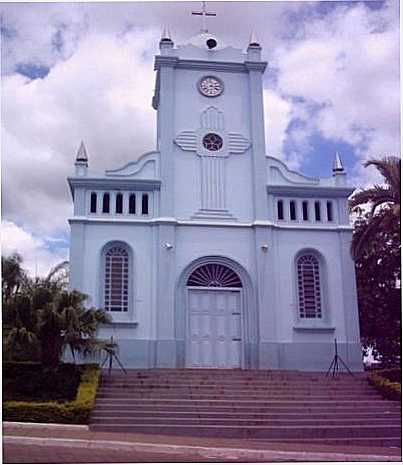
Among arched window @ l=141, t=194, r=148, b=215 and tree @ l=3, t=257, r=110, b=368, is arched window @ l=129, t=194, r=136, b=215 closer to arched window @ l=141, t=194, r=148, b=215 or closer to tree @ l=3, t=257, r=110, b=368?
arched window @ l=141, t=194, r=148, b=215

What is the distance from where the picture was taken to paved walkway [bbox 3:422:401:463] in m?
10.9

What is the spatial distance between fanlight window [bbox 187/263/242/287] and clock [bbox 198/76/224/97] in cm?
557

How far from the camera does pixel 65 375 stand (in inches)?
616

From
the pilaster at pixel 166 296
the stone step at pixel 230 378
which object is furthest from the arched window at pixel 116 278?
the stone step at pixel 230 378

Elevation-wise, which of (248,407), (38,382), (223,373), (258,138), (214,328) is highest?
(258,138)

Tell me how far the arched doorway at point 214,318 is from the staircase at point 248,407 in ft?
5.35

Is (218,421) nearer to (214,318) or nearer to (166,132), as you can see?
(214,318)

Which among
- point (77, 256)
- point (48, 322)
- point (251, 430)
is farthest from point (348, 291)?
point (48, 322)

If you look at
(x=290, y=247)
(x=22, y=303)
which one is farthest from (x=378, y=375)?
(x=22, y=303)

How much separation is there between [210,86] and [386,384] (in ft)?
35.3

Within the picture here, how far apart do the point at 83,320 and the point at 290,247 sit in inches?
282

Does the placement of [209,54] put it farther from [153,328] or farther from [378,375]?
[378,375]

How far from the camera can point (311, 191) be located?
20938 millimetres

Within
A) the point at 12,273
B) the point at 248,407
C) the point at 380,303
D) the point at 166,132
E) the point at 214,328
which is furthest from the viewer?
the point at 380,303
